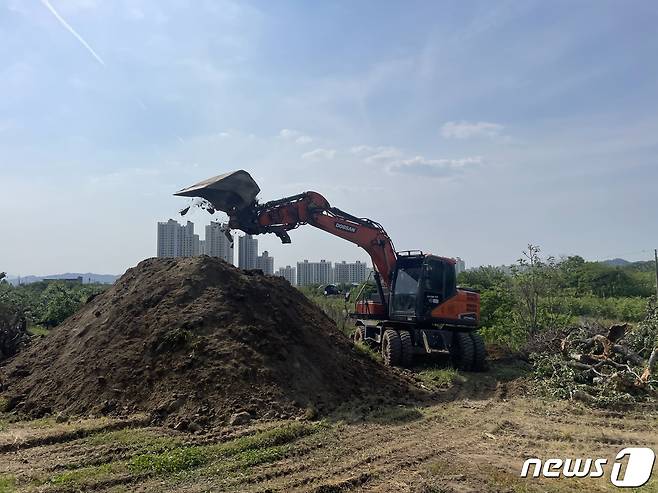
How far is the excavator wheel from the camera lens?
513 inches

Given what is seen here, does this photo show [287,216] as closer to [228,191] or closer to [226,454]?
[228,191]

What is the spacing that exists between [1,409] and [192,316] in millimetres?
3316

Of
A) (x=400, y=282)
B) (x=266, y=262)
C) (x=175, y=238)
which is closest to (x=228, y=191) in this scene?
(x=400, y=282)

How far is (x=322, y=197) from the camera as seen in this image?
13.7m

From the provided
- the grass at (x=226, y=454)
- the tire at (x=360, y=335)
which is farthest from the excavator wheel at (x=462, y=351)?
the grass at (x=226, y=454)

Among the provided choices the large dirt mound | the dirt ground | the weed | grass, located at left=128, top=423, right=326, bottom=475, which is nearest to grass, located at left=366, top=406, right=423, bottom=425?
the dirt ground

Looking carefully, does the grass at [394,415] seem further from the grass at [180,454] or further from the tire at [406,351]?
the tire at [406,351]

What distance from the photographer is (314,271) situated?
201 feet

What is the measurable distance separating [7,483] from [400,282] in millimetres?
9695

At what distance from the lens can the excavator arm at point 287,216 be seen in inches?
463

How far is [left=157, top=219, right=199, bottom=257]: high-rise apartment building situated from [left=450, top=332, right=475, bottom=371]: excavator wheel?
43.8 feet

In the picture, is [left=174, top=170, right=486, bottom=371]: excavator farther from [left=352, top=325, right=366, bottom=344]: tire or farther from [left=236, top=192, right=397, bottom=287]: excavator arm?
[left=352, top=325, right=366, bottom=344]: tire

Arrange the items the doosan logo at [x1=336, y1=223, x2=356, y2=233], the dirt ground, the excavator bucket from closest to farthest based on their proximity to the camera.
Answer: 1. the dirt ground
2. the excavator bucket
3. the doosan logo at [x1=336, y1=223, x2=356, y2=233]

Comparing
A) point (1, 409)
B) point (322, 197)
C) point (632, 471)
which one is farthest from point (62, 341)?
point (632, 471)
